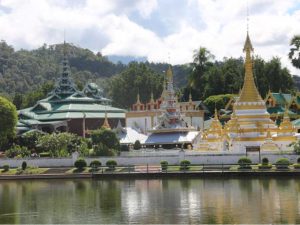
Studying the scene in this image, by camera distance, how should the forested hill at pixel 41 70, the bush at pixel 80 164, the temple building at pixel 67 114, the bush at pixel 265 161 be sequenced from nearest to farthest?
1. the bush at pixel 265 161
2. the bush at pixel 80 164
3. the temple building at pixel 67 114
4. the forested hill at pixel 41 70

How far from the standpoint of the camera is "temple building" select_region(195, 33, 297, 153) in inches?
2224

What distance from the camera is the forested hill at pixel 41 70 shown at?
160 m

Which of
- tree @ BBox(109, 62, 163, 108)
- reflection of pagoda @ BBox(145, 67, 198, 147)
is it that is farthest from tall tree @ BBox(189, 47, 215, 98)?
reflection of pagoda @ BBox(145, 67, 198, 147)

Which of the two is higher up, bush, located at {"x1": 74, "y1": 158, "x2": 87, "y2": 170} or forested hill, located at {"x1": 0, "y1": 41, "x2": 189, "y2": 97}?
forested hill, located at {"x1": 0, "y1": 41, "x2": 189, "y2": 97}

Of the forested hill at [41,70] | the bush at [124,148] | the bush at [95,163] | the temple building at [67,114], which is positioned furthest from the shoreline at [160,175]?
the forested hill at [41,70]

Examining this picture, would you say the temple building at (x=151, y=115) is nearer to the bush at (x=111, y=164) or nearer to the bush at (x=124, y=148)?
the bush at (x=124, y=148)

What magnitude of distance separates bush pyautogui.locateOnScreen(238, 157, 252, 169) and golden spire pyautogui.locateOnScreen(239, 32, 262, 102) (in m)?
9.91

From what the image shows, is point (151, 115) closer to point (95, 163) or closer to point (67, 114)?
point (67, 114)

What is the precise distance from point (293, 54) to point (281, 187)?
46795mm

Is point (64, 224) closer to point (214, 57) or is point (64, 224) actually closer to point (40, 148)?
point (40, 148)

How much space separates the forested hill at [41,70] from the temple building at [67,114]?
58.9 m

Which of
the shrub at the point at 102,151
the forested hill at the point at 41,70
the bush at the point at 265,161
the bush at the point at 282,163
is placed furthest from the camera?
the forested hill at the point at 41,70

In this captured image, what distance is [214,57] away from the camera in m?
105

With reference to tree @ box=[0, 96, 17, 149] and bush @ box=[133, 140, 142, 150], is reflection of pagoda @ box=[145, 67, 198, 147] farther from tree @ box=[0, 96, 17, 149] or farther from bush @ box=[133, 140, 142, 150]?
tree @ box=[0, 96, 17, 149]
